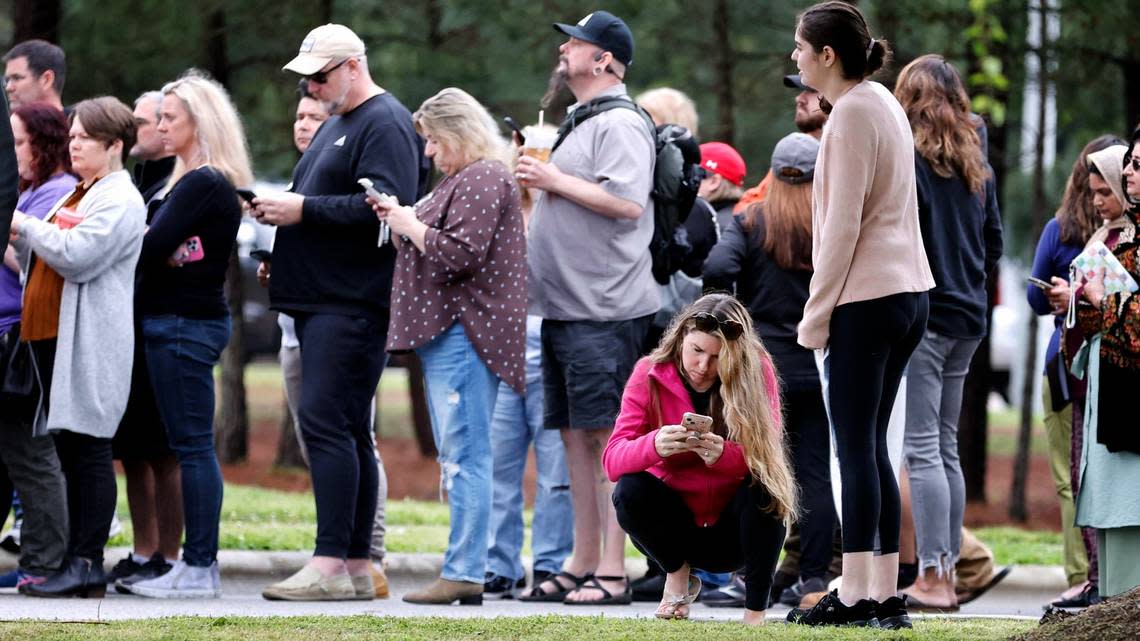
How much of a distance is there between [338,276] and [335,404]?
0.57 metres

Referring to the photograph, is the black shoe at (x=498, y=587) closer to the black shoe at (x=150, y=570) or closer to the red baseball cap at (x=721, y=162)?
the black shoe at (x=150, y=570)

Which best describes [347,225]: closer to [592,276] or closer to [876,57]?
[592,276]

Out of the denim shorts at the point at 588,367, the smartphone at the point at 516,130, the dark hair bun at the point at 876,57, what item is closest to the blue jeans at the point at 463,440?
the denim shorts at the point at 588,367

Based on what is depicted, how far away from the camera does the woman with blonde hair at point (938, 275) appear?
6957mm

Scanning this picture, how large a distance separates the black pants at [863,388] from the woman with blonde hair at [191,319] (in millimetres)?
3058

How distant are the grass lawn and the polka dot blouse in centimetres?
163

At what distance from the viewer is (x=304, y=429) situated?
281 inches

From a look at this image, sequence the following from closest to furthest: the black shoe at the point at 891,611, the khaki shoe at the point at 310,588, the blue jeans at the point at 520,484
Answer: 1. the black shoe at the point at 891,611
2. the khaki shoe at the point at 310,588
3. the blue jeans at the point at 520,484

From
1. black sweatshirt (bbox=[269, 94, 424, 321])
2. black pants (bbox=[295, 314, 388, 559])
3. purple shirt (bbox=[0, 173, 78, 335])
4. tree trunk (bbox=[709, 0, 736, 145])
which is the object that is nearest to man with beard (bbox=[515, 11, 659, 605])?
black sweatshirt (bbox=[269, 94, 424, 321])

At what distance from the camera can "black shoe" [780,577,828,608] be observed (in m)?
7.15

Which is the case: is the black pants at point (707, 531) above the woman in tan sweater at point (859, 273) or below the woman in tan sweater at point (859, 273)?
below

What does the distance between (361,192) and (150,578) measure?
6.76 feet

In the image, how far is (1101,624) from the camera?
4.57 metres

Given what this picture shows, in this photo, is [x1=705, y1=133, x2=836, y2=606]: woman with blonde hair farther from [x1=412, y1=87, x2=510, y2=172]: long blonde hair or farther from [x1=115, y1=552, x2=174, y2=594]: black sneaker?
[x1=115, y1=552, x2=174, y2=594]: black sneaker
